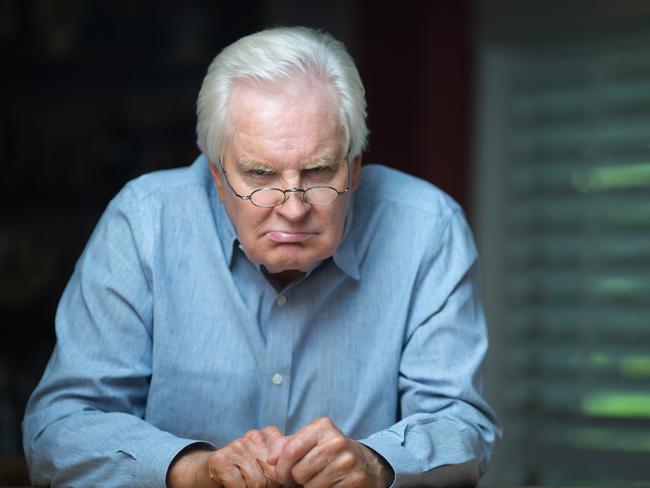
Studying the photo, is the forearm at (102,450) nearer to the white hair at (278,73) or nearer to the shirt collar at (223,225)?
the shirt collar at (223,225)

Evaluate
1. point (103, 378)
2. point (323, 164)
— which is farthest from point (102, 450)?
point (323, 164)

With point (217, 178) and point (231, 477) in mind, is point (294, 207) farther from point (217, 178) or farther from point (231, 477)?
point (231, 477)

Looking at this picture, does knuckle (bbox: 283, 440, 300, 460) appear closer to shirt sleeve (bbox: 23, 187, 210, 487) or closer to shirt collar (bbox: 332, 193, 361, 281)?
shirt sleeve (bbox: 23, 187, 210, 487)

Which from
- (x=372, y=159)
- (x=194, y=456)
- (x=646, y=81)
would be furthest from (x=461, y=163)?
(x=194, y=456)

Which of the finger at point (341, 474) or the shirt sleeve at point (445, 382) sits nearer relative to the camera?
the finger at point (341, 474)

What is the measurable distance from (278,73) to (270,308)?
0.48 metres

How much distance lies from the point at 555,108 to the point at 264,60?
296 centimetres

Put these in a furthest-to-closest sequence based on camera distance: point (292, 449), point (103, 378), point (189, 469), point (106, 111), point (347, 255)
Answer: point (106, 111)
point (347, 255)
point (103, 378)
point (189, 469)
point (292, 449)

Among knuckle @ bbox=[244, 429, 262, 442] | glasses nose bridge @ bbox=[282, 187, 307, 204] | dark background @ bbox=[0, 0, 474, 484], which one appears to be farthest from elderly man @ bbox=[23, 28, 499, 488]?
dark background @ bbox=[0, 0, 474, 484]

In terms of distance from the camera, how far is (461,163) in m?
4.67

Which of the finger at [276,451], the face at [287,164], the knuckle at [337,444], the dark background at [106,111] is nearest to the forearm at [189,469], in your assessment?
the finger at [276,451]

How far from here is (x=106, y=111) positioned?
4.78 m

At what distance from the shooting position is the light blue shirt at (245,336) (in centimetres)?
205

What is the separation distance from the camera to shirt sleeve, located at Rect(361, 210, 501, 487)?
6.25 ft
